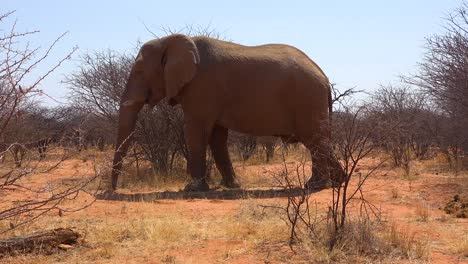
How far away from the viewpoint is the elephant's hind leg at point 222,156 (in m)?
11.1

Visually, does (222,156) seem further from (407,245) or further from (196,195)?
(407,245)

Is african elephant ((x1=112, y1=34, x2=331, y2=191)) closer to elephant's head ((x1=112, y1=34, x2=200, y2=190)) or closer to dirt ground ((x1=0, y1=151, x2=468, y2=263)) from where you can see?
elephant's head ((x1=112, y1=34, x2=200, y2=190))

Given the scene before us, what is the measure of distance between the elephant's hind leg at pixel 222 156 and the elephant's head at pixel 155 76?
1347 millimetres

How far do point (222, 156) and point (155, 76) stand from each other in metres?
2.02

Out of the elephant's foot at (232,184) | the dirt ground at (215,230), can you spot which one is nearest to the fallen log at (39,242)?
the dirt ground at (215,230)

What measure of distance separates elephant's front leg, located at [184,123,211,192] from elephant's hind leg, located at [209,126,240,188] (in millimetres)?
750

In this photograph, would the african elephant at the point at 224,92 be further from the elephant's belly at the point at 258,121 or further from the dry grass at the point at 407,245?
the dry grass at the point at 407,245

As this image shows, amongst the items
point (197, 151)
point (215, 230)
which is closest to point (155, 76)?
point (197, 151)

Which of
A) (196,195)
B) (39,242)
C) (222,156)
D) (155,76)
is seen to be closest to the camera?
(39,242)

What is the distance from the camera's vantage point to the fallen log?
5.44m

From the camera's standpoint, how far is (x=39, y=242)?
5.66m

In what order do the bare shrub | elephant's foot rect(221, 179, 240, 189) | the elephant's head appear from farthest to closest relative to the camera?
the bare shrub
elephant's foot rect(221, 179, 240, 189)
the elephant's head

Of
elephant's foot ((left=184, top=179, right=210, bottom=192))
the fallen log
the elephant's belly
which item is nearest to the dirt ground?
the fallen log

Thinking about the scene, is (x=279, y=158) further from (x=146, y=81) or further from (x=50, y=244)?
(x=50, y=244)
